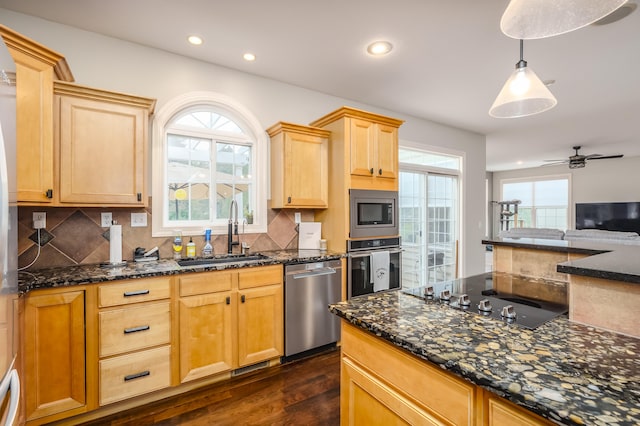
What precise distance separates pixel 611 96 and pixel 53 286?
567 centimetres

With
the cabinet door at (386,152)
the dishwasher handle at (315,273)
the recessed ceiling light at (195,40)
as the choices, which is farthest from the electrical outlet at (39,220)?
the cabinet door at (386,152)

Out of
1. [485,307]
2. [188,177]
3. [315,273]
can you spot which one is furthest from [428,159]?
[485,307]

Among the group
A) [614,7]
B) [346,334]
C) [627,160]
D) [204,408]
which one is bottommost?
[204,408]

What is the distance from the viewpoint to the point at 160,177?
2625mm

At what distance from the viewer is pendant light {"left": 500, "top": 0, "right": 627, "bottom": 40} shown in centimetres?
100

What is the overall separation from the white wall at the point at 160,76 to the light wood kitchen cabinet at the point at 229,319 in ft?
5.40

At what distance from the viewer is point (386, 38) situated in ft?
7.95

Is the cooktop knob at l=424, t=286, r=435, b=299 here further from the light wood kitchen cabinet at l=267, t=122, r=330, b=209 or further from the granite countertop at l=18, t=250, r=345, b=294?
the light wood kitchen cabinet at l=267, t=122, r=330, b=209

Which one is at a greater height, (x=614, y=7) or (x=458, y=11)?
(x=458, y=11)

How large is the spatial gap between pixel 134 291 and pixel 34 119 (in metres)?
1.24

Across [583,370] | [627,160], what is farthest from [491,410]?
[627,160]

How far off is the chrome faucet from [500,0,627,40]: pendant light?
244 cm

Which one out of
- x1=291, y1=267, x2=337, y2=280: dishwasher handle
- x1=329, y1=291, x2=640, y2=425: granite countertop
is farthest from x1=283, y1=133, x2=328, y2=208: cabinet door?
x1=329, y1=291, x2=640, y2=425: granite countertop

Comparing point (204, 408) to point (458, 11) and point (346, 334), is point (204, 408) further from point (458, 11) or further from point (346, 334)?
point (458, 11)
